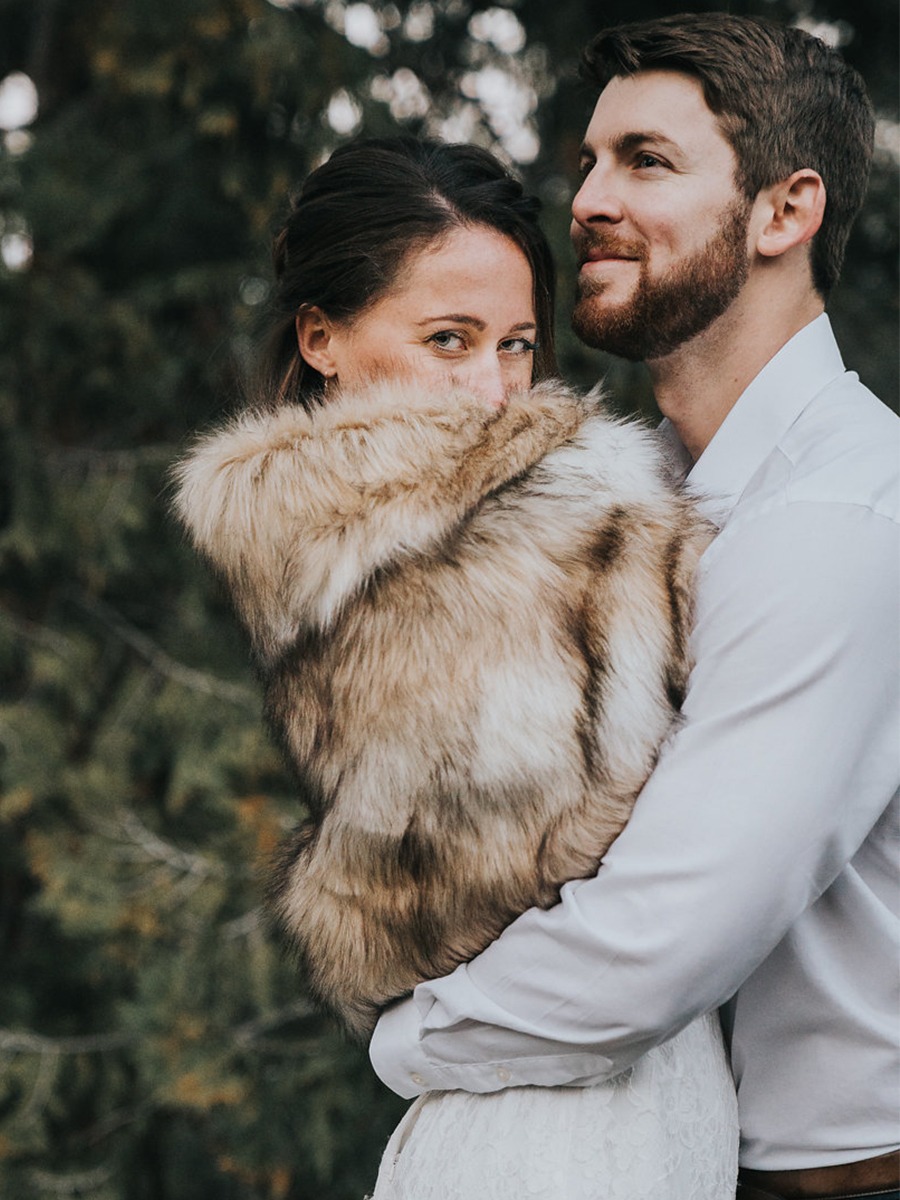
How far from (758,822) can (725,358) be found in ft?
3.26

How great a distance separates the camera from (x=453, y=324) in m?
1.92

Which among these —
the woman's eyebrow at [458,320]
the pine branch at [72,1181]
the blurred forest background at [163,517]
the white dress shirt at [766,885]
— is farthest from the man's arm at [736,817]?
the pine branch at [72,1181]

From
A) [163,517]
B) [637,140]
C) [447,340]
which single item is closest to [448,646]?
[447,340]

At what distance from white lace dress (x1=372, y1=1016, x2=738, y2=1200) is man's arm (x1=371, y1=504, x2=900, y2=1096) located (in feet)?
0.16

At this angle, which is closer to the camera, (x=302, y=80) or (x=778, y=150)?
(x=778, y=150)

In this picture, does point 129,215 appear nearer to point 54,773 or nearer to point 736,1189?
point 54,773

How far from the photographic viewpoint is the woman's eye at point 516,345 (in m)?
1.97

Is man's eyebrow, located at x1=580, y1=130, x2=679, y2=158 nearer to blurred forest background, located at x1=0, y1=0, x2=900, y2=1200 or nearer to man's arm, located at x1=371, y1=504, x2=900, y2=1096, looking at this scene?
man's arm, located at x1=371, y1=504, x2=900, y2=1096

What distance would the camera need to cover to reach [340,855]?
5.13 feet

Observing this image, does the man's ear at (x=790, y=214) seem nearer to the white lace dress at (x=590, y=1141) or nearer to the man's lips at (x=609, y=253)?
the man's lips at (x=609, y=253)

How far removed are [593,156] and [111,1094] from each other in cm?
371

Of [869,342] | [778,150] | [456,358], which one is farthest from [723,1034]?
[869,342]

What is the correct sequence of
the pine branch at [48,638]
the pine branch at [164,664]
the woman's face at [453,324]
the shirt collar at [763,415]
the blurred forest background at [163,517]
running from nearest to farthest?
1. the shirt collar at [763,415]
2. the woman's face at [453,324]
3. the blurred forest background at [163,517]
4. the pine branch at [164,664]
5. the pine branch at [48,638]

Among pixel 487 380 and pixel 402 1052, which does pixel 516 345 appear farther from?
pixel 402 1052
